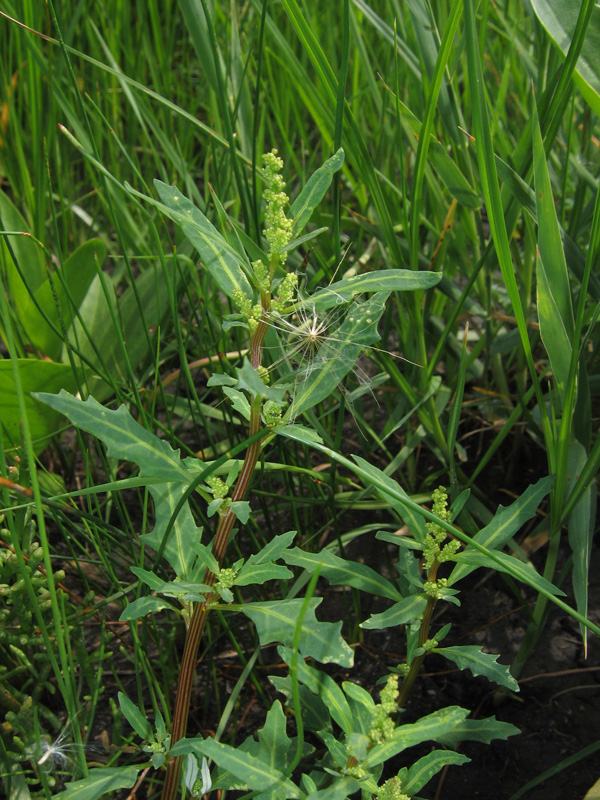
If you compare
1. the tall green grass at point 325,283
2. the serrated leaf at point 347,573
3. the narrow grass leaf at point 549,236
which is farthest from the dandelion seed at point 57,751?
the narrow grass leaf at point 549,236

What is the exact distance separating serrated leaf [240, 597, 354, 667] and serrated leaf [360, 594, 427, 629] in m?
0.12

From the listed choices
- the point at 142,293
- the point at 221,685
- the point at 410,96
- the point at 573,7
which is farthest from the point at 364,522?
the point at 410,96

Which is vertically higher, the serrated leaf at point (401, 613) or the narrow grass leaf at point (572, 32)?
the narrow grass leaf at point (572, 32)

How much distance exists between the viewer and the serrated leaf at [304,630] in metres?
0.63

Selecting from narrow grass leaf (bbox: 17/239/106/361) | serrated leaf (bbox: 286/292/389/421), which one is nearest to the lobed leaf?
A: serrated leaf (bbox: 286/292/389/421)

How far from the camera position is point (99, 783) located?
0.72m

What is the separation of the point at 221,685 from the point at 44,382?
1.79 feet

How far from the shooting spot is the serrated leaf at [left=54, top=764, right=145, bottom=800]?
0.71 meters

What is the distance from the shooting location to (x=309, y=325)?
0.86 m

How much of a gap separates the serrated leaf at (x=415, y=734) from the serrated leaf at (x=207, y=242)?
0.46 m

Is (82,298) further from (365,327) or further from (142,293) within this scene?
(365,327)

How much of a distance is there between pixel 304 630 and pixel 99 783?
0.28 m

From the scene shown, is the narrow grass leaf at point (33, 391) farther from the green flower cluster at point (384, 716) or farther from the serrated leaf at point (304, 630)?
the green flower cluster at point (384, 716)

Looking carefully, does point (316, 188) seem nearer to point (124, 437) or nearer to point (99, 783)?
point (124, 437)
